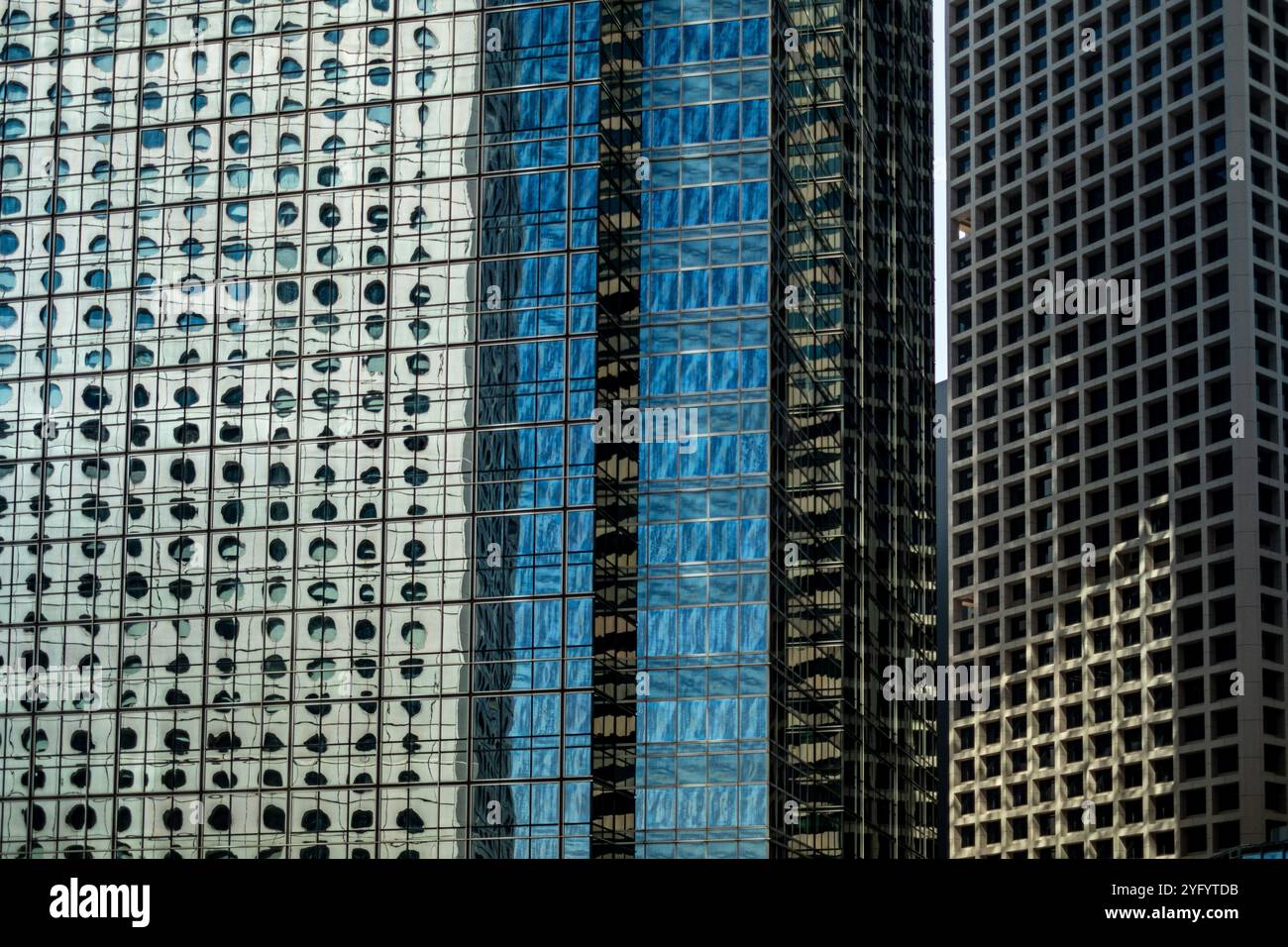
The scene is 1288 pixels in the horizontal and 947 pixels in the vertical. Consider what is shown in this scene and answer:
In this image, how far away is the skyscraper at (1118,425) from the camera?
14012 cm

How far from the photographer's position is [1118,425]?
152 m

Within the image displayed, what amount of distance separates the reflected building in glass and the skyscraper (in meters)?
25.0

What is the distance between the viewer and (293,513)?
116 meters

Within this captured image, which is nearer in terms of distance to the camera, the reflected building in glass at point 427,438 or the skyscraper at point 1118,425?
the reflected building in glass at point 427,438

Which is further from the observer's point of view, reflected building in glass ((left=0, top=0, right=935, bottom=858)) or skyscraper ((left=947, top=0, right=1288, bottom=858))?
skyscraper ((left=947, top=0, right=1288, bottom=858))

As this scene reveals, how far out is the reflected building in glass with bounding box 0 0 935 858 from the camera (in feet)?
365

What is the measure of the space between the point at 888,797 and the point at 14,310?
203 ft

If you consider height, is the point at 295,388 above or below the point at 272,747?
above

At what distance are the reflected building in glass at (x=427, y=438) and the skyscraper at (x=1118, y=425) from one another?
984 inches

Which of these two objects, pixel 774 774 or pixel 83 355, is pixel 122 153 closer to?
pixel 83 355

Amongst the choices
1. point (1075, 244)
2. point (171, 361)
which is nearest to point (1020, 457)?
point (1075, 244)

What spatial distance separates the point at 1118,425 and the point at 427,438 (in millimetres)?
59179

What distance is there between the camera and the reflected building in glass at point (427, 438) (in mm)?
111188

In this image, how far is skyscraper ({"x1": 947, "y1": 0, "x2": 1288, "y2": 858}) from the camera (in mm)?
140125
